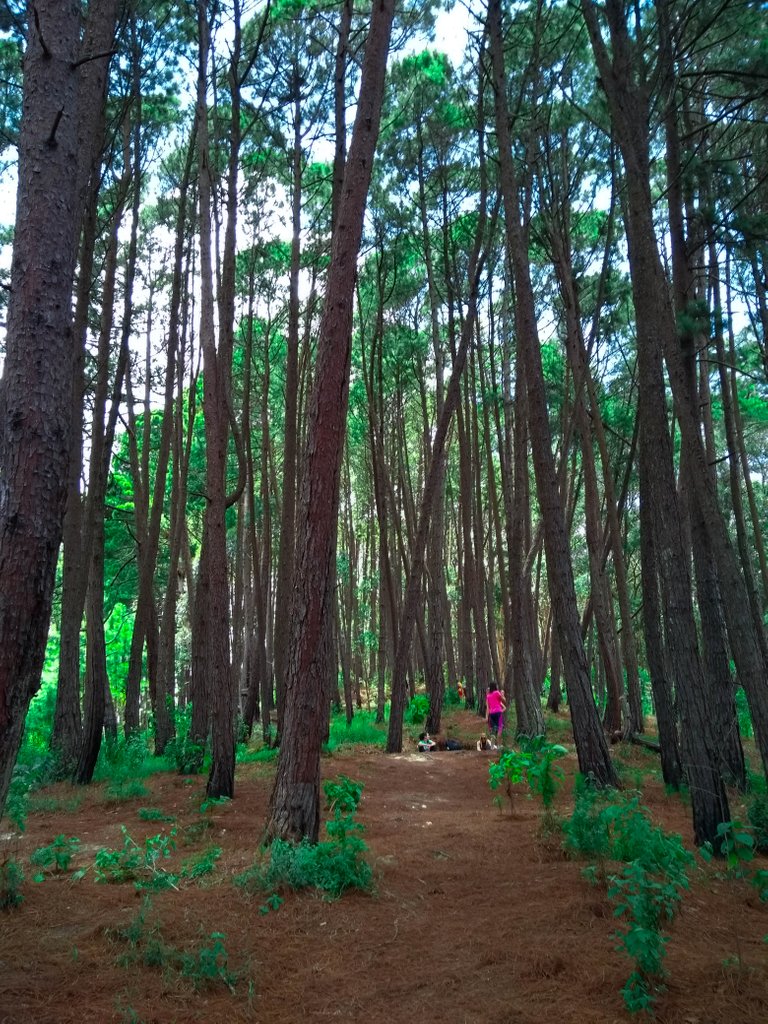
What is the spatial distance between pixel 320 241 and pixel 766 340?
887cm

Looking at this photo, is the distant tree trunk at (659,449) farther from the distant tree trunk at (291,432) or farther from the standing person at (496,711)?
the standing person at (496,711)

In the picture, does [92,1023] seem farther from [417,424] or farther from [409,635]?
[417,424]

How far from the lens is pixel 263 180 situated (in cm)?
1427

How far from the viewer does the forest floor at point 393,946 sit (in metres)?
3.21

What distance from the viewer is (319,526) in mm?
5512

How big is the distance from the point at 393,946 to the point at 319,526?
2864mm

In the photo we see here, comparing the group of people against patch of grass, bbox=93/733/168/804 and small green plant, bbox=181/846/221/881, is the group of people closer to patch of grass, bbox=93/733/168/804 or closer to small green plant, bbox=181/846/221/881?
patch of grass, bbox=93/733/168/804

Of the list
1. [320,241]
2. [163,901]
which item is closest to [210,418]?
[163,901]

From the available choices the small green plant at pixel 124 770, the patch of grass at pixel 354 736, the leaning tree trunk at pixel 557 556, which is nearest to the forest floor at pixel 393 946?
the leaning tree trunk at pixel 557 556

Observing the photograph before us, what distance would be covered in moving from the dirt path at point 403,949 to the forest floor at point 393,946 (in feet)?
0.04

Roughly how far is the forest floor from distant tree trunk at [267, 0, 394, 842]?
0.69m

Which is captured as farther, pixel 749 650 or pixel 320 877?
pixel 749 650

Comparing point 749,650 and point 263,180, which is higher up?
point 263,180

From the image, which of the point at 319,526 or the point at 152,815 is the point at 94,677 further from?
the point at 319,526
